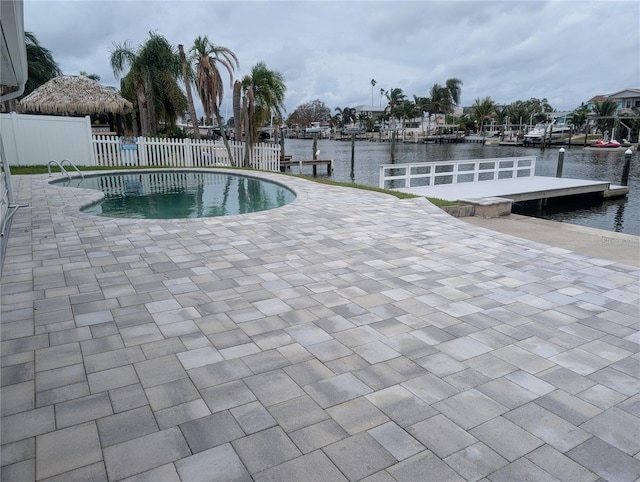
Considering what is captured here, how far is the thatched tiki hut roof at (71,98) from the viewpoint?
18.1 metres

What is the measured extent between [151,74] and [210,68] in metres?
4.83

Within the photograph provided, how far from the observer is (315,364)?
295 cm

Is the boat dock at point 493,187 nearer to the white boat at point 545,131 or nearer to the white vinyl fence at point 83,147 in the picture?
the white vinyl fence at point 83,147

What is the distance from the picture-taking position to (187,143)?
17.2 meters

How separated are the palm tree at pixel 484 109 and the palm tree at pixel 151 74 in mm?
62036

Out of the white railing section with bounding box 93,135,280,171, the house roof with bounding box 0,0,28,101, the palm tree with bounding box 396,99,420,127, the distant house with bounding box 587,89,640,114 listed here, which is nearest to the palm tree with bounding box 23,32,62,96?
the white railing section with bounding box 93,135,280,171

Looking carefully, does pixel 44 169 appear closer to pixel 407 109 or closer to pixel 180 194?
pixel 180 194

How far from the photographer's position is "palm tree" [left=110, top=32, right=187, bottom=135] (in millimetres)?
21062

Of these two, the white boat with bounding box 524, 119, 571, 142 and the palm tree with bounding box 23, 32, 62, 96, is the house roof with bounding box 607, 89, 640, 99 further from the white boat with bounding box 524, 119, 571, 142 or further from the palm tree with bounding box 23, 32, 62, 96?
the palm tree with bounding box 23, 32, 62, 96

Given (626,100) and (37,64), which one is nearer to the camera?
(37,64)

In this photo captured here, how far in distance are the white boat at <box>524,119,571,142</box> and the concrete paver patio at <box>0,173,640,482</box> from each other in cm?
5478

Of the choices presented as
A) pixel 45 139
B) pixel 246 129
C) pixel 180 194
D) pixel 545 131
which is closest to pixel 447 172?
pixel 246 129

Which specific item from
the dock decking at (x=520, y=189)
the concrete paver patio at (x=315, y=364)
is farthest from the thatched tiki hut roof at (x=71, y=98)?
the concrete paver patio at (x=315, y=364)

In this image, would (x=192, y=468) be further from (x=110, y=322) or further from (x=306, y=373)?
(x=110, y=322)
